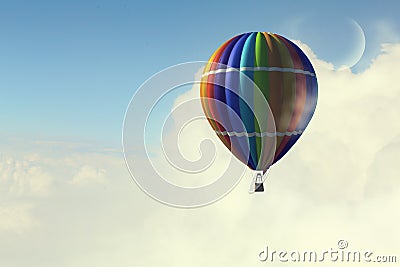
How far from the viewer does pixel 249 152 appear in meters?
30.9

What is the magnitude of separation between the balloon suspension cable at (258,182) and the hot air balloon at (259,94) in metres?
0.06

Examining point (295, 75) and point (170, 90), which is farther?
point (295, 75)

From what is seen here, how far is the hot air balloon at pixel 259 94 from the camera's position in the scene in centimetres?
3012

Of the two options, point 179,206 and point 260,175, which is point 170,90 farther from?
point 260,175

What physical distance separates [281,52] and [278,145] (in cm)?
514

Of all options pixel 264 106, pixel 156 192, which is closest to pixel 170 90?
pixel 156 192

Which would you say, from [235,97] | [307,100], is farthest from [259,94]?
[307,100]

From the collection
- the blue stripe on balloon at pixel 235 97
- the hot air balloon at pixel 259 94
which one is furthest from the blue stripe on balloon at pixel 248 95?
the blue stripe on balloon at pixel 235 97

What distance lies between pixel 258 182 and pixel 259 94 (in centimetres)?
491

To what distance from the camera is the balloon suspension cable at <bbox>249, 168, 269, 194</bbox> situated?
30855 mm

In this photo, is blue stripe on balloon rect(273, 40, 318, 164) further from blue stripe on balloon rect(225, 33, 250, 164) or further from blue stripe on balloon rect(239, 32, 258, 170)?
blue stripe on balloon rect(225, 33, 250, 164)

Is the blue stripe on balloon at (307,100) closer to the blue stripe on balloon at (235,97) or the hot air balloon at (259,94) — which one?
the hot air balloon at (259,94)

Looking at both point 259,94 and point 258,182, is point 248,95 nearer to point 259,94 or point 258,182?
point 259,94

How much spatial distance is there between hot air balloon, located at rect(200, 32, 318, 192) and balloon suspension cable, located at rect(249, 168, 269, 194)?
0.18ft
